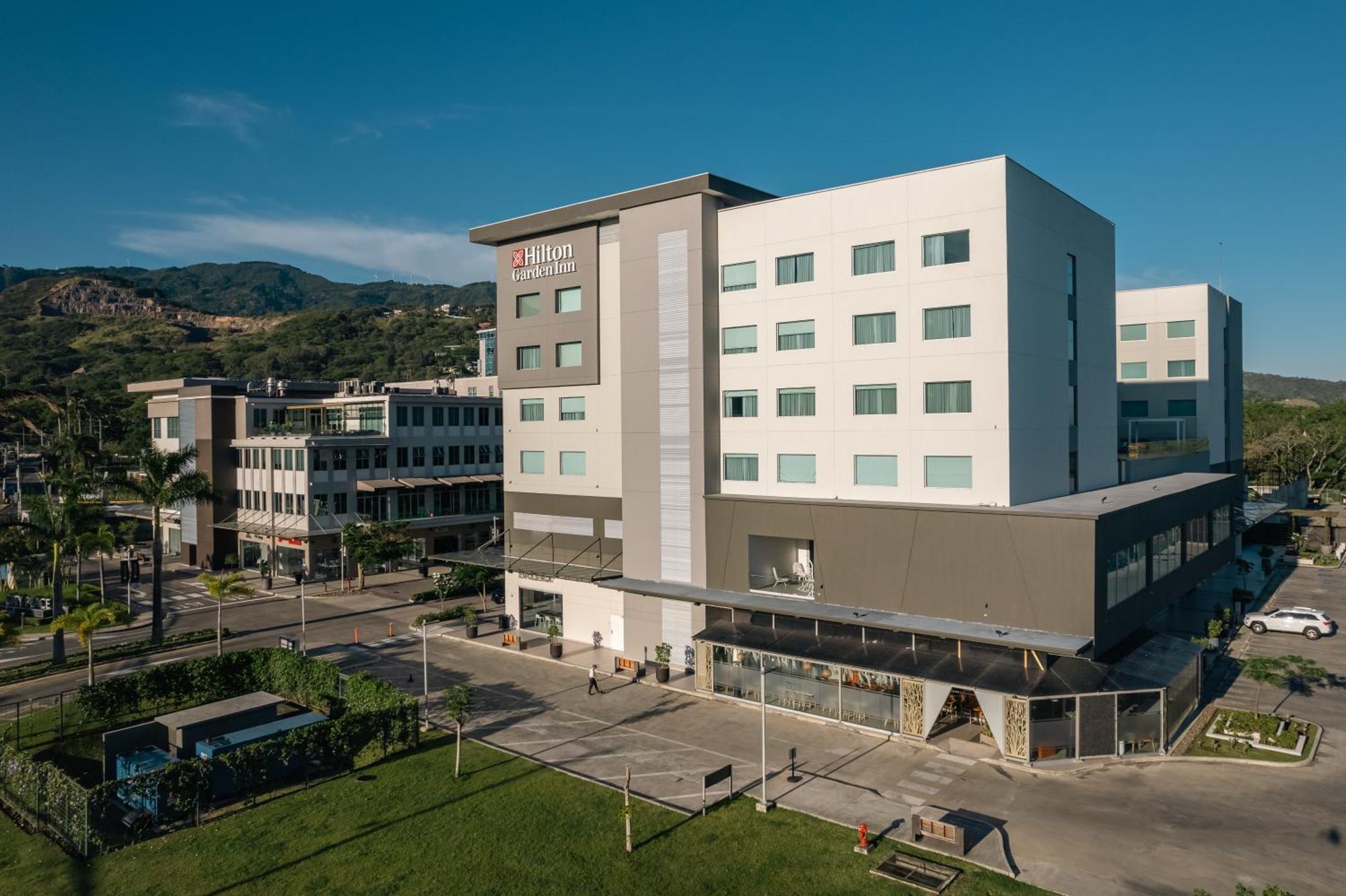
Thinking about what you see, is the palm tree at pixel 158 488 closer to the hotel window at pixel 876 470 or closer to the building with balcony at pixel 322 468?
the building with balcony at pixel 322 468

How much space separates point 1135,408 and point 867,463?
45.5 meters

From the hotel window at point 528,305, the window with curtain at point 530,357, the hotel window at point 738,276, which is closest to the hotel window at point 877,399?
the hotel window at point 738,276

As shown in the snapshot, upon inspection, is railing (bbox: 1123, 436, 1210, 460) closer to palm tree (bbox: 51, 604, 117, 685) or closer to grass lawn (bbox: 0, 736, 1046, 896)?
grass lawn (bbox: 0, 736, 1046, 896)

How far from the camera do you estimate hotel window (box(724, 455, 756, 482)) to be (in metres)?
43.5

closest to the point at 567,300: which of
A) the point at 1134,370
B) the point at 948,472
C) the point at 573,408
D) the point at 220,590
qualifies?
the point at 573,408

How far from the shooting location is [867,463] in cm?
3928

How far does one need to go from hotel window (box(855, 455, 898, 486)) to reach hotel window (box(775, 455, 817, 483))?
7.87ft

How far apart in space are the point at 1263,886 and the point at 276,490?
252ft

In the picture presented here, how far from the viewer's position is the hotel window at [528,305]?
170ft

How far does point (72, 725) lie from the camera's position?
37969mm

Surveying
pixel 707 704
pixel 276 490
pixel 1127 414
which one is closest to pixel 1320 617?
pixel 1127 414

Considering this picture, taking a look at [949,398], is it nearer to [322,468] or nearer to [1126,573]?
[1126,573]

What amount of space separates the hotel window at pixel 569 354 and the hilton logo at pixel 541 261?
173 inches

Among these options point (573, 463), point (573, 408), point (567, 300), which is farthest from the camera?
point (573, 463)
